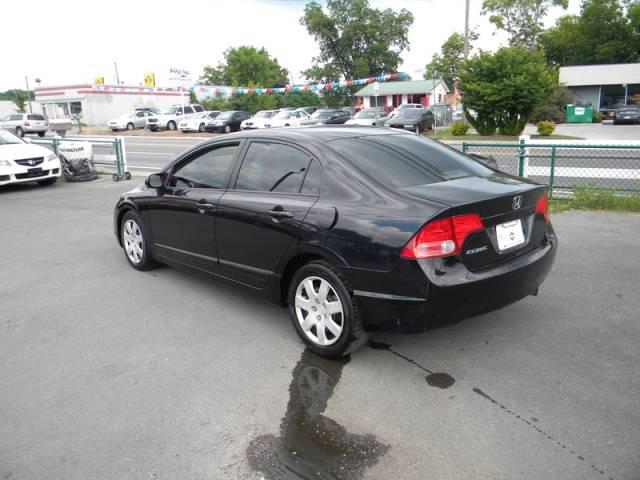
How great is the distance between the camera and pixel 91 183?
13555 mm

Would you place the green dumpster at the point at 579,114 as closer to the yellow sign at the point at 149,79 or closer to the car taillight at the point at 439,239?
the car taillight at the point at 439,239

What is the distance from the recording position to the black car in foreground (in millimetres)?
3514

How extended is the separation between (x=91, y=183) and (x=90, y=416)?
1120cm

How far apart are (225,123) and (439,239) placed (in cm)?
3291

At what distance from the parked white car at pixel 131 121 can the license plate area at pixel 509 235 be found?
40680mm

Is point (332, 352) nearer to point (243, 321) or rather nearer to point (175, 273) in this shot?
point (243, 321)

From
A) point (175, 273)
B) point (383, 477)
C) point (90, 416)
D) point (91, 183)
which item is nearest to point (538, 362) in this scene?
point (383, 477)

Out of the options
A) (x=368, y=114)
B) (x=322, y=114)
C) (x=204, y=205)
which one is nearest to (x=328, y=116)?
(x=322, y=114)

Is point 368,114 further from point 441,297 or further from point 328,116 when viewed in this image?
point 441,297

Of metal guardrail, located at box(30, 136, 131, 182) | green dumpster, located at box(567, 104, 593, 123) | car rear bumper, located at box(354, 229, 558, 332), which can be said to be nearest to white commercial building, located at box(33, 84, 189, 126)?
green dumpster, located at box(567, 104, 593, 123)

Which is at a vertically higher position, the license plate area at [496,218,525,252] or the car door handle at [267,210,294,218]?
the car door handle at [267,210,294,218]

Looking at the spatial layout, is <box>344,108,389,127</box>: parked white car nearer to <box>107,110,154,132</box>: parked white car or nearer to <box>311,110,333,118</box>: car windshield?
<box>311,110,333,118</box>: car windshield

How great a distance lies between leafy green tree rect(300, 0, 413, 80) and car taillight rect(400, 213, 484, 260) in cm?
8319

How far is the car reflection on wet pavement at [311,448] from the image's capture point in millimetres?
2835
